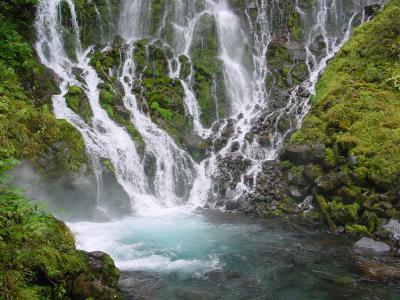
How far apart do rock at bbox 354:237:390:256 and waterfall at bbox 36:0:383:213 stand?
19.7 ft

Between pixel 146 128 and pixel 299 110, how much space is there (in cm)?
774

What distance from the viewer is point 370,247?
11.4m

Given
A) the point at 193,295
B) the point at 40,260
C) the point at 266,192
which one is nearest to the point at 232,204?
the point at 266,192

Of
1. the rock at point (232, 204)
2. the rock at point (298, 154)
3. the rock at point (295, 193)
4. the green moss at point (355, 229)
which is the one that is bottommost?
the green moss at point (355, 229)

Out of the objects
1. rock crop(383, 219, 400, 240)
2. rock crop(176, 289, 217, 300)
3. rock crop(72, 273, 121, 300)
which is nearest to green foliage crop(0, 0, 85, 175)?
rock crop(72, 273, 121, 300)

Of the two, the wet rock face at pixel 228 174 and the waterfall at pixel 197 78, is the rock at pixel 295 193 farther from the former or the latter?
the wet rock face at pixel 228 174

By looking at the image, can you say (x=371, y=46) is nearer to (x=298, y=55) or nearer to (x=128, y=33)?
(x=298, y=55)

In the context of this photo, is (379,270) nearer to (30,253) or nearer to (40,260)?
(40,260)

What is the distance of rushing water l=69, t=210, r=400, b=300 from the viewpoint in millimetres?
8766

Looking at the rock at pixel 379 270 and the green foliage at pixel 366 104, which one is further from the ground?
the green foliage at pixel 366 104

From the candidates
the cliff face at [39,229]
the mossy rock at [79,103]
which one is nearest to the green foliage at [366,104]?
the mossy rock at [79,103]

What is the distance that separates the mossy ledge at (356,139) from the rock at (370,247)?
2.93 ft

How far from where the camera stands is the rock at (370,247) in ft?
36.2

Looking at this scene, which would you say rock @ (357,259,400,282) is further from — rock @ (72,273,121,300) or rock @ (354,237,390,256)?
rock @ (72,273,121,300)
